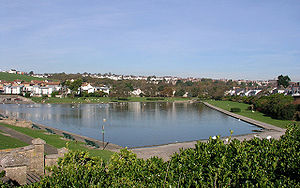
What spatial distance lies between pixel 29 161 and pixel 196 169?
6930mm

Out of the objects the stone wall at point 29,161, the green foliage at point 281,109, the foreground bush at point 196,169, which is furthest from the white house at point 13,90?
the foreground bush at point 196,169

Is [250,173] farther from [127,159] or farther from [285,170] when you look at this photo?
[127,159]

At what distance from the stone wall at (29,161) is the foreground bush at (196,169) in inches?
75.9

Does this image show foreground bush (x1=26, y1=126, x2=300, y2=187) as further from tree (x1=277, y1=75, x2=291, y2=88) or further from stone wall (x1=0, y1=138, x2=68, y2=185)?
tree (x1=277, y1=75, x2=291, y2=88)

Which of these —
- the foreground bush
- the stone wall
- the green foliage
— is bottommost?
the green foliage

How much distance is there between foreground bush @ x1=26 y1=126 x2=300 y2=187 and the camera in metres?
5.88

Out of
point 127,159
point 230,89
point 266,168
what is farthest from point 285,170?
point 230,89

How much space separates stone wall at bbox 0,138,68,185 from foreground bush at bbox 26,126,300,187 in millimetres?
1929

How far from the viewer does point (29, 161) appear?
10.3 m

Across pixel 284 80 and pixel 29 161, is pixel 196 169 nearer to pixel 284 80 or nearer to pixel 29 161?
pixel 29 161

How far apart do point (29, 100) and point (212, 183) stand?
332 feet

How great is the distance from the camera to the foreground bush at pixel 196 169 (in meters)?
5.88

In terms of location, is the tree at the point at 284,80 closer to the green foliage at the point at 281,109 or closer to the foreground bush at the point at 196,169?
the green foliage at the point at 281,109

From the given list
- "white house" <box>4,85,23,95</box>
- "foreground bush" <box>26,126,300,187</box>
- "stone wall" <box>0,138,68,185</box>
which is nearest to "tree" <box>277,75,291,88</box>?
"foreground bush" <box>26,126,300,187</box>
